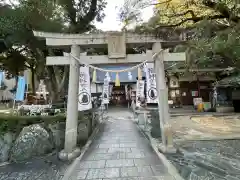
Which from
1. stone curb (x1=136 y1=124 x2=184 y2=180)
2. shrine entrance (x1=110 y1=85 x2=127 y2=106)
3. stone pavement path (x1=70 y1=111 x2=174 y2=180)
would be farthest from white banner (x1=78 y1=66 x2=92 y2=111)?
shrine entrance (x1=110 y1=85 x2=127 y2=106)

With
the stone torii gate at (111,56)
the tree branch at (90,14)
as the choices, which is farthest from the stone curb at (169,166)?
the tree branch at (90,14)

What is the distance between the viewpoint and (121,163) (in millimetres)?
6574

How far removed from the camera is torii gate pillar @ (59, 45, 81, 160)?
7.25 metres

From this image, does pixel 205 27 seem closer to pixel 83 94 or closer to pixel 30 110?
pixel 83 94

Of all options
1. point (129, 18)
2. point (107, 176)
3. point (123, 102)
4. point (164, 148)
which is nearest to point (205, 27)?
point (129, 18)

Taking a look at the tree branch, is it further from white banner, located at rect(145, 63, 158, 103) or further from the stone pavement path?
the stone pavement path

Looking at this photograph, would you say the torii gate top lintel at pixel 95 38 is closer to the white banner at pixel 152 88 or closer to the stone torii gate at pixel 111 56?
the stone torii gate at pixel 111 56

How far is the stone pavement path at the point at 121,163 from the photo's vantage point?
558 centimetres

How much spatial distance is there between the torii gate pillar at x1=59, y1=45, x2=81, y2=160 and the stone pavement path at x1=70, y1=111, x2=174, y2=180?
0.57 metres

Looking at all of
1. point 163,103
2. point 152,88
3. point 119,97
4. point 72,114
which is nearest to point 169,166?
point 163,103

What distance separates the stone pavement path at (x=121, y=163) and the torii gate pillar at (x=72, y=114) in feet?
1.88

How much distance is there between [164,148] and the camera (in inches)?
295

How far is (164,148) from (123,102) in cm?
2728

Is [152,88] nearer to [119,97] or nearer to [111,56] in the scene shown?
[111,56]
